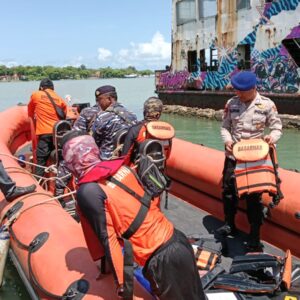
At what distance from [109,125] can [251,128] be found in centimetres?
128

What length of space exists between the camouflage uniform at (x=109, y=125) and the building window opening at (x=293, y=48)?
13642 mm

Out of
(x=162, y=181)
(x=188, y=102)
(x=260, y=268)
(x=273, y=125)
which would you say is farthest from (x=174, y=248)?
(x=188, y=102)

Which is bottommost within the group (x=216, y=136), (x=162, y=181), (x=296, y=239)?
(x=216, y=136)

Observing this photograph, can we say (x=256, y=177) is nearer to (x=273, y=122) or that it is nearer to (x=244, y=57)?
(x=273, y=122)

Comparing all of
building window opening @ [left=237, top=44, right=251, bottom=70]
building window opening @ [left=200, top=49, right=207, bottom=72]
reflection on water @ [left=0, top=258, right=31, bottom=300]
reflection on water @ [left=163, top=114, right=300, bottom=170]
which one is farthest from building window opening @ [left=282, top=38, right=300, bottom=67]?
reflection on water @ [left=0, top=258, right=31, bottom=300]

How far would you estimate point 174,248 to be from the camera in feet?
6.86

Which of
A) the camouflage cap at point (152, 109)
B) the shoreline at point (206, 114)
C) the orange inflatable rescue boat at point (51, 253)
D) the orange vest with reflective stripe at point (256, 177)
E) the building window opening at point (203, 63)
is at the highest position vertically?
the building window opening at point (203, 63)

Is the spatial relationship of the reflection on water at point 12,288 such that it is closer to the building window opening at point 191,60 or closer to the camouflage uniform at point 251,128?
the camouflage uniform at point 251,128

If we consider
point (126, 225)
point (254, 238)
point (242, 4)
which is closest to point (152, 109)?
point (254, 238)

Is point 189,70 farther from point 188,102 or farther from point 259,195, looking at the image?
point 259,195

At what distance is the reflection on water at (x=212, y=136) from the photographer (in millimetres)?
12734

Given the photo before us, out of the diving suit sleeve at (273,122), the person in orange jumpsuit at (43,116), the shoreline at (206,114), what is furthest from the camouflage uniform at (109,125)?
the shoreline at (206,114)

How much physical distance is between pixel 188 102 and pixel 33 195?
19429 mm

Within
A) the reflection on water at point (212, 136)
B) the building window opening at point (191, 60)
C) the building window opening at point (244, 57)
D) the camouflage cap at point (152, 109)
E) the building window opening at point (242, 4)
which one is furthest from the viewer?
the building window opening at point (191, 60)
